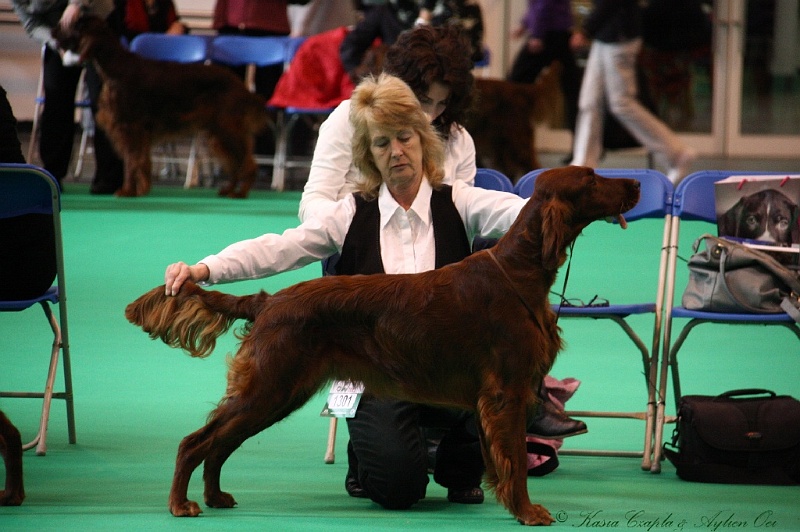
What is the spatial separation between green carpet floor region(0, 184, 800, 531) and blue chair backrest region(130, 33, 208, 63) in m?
3.40

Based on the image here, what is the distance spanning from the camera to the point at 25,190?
3.30 meters

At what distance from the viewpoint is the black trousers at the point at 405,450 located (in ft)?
9.76

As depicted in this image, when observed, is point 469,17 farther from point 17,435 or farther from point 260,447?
point 17,435

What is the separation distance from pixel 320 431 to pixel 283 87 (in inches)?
228

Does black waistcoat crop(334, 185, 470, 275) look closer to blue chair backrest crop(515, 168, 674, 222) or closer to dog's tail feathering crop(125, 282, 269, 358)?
dog's tail feathering crop(125, 282, 269, 358)

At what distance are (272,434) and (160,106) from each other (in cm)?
542

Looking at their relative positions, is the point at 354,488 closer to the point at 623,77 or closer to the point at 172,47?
the point at 623,77

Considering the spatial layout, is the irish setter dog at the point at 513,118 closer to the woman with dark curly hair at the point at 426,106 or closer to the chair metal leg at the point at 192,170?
the chair metal leg at the point at 192,170

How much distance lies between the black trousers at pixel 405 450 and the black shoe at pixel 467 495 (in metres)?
0.01

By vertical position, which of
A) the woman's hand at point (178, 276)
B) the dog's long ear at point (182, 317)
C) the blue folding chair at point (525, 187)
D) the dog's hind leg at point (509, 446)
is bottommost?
the dog's hind leg at point (509, 446)

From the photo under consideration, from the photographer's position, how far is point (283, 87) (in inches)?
363

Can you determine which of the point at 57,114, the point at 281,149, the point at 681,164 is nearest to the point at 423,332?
the point at 681,164

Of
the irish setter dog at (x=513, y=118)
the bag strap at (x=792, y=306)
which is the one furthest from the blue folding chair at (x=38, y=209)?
the irish setter dog at (x=513, y=118)

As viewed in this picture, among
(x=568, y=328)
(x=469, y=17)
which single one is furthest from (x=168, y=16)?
(x=568, y=328)
